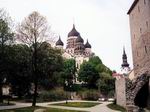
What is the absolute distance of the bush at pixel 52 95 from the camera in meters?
59.4

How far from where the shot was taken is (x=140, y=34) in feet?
115

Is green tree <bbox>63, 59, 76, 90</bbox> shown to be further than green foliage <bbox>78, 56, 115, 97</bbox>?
Yes

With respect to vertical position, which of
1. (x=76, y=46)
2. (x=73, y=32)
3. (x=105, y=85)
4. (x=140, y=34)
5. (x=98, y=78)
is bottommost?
(x=105, y=85)

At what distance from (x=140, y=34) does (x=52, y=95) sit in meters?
30.6

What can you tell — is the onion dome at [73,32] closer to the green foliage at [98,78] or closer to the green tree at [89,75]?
the green foliage at [98,78]

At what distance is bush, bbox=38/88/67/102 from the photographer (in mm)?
59438

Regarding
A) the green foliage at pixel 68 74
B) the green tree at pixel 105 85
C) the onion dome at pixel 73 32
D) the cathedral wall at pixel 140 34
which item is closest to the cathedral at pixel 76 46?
the onion dome at pixel 73 32

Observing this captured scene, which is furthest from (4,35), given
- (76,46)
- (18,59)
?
(76,46)

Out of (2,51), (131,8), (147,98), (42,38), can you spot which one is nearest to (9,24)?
(2,51)

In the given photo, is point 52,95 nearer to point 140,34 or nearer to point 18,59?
point 18,59

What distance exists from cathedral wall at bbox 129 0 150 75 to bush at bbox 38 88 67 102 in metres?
24.5

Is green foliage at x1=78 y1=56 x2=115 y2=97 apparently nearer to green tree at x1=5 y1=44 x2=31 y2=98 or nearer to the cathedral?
the cathedral

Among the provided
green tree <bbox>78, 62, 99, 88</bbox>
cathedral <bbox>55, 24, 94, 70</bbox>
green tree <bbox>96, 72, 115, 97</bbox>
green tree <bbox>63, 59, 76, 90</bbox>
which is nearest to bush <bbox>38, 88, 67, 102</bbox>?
green tree <bbox>63, 59, 76, 90</bbox>

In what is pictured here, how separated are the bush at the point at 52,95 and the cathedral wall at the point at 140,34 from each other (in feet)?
80.3
